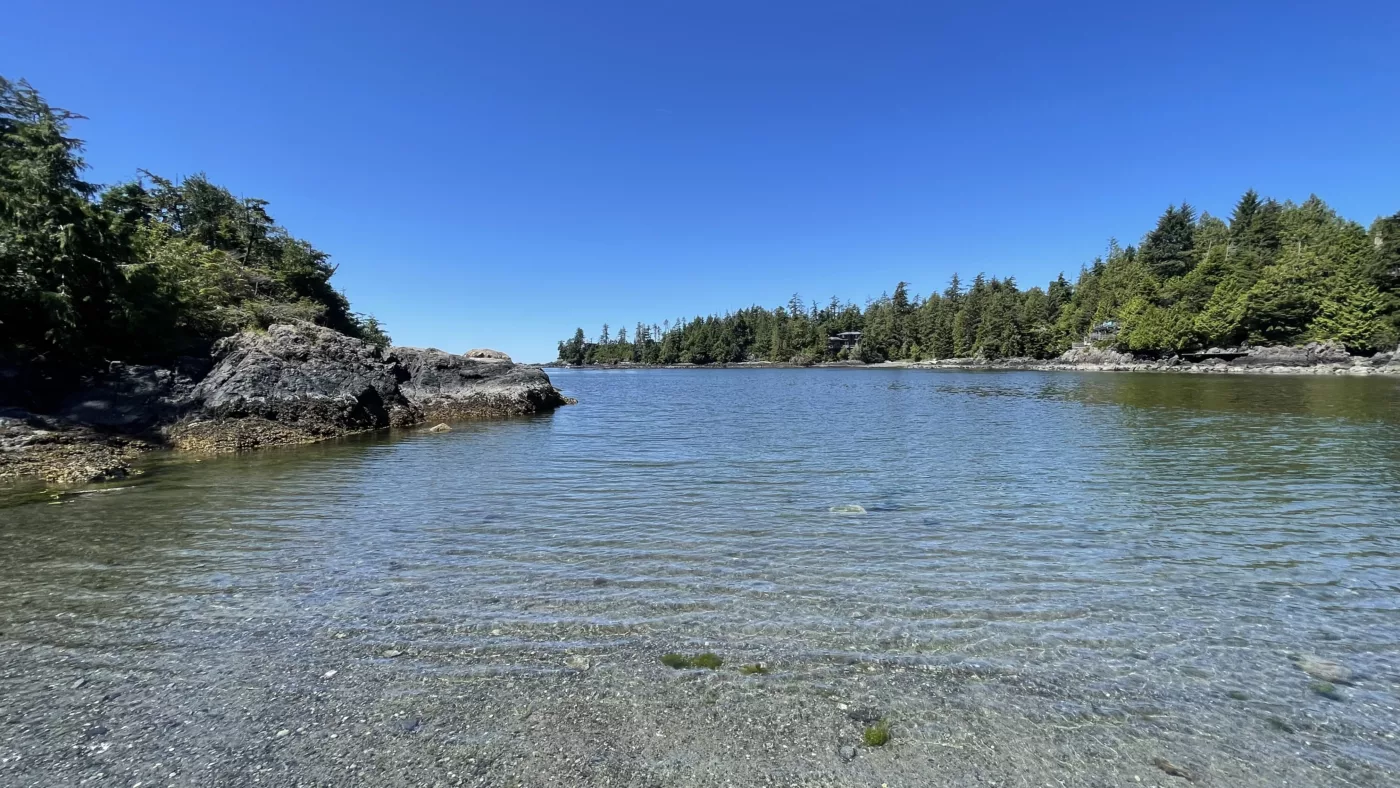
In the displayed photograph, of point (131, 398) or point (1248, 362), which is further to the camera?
point (1248, 362)

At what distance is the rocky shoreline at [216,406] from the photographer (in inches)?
662

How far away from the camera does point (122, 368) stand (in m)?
21.7

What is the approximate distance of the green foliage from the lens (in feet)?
14.6

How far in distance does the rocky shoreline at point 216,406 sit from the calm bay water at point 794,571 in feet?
9.80

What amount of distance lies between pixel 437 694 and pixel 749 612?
3399 mm

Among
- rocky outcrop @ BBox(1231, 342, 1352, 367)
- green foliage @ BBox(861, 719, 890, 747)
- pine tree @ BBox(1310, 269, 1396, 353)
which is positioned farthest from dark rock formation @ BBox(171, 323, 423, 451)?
pine tree @ BBox(1310, 269, 1396, 353)

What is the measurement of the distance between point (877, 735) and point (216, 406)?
26277 mm

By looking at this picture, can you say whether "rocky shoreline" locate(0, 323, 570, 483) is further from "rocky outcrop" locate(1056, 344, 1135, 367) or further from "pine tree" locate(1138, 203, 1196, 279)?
"pine tree" locate(1138, 203, 1196, 279)

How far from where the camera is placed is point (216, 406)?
870 inches

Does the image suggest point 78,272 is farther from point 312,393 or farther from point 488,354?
point 488,354

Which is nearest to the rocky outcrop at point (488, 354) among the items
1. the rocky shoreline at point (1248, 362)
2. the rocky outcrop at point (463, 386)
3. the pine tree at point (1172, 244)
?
the rocky outcrop at point (463, 386)

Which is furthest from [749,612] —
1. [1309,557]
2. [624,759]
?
[1309,557]

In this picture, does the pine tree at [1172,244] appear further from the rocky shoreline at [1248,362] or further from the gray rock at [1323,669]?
the gray rock at [1323,669]

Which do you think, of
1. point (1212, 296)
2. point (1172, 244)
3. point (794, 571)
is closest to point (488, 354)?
point (794, 571)
